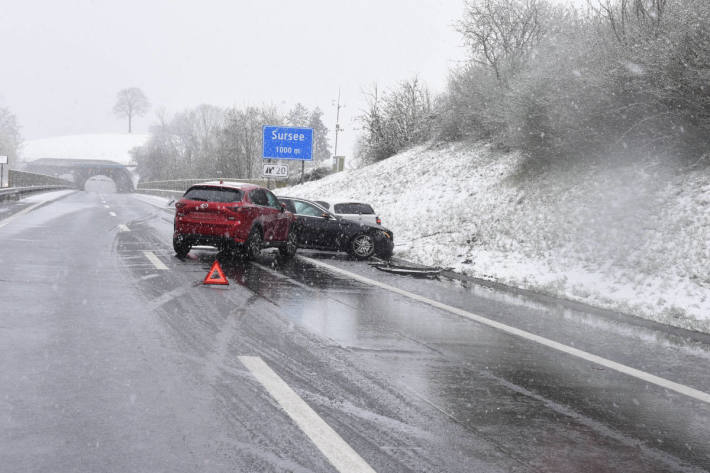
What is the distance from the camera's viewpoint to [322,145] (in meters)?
132

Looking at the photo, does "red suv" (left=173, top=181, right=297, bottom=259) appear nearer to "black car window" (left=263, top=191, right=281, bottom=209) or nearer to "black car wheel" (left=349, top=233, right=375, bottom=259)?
"black car window" (left=263, top=191, right=281, bottom=209)

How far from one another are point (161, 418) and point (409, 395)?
1772 mm

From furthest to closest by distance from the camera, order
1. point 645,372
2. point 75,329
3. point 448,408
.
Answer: point 75,329, point 645,372, point 448,408

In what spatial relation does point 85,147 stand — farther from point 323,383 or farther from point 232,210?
point 323,383

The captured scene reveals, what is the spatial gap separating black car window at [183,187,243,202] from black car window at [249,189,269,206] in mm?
394

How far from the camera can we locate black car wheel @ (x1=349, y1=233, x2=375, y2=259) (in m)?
16.6

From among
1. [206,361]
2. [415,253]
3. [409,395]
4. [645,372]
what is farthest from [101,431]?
[415,253]

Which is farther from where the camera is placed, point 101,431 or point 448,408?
point 448,408

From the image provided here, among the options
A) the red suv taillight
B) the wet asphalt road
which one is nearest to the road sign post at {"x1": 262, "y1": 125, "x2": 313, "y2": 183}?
the red suv taillight

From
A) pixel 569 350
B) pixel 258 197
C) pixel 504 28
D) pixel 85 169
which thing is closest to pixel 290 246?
pixel 258 197

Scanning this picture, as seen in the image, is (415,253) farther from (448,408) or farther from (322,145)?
(322,145)

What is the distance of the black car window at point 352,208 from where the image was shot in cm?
1991

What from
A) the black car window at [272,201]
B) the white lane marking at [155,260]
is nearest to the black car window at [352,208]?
the black car window at [272,201]

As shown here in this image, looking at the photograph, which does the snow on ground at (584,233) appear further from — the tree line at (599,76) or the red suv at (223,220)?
the red suv at (223,220)
